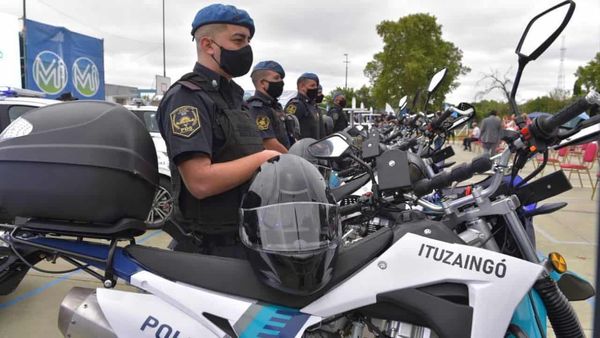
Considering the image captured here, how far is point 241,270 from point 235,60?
3.33 feet

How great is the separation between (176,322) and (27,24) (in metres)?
9.79

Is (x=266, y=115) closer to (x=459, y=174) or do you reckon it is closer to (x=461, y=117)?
(x=461, y=117)

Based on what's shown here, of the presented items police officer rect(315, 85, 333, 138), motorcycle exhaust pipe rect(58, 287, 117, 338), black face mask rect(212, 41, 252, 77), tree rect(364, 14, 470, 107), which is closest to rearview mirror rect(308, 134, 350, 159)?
black face mask rect(212, 41, 252, 77)

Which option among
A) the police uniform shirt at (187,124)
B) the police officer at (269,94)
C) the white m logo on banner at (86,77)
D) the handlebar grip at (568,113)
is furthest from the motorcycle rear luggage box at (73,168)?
the white m logo on banner at (86,77)

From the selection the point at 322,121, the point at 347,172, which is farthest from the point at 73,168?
the point at 322,121

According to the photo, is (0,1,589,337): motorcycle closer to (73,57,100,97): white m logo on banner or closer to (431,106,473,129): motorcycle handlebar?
(431,106,473,129): motorcycle handlebar

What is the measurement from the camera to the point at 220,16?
6.26 ft

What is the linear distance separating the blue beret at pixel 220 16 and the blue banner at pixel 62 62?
8.43m

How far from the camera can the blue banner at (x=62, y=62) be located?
29.4 ft

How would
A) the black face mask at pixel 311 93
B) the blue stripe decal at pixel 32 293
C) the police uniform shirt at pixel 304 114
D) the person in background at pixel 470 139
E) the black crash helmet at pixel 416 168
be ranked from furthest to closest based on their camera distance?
the black face mask at pixel 311 93
the police uniform shirt at pixel 304 114
the person in background at pixel 470 139
the blue stripe decal at pixel 32 293
the black crash helmet at pixel 416 168

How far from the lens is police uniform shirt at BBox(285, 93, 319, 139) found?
5.92 meters

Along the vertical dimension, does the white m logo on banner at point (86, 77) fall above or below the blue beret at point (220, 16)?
above

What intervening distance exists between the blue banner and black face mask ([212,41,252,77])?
8458mm

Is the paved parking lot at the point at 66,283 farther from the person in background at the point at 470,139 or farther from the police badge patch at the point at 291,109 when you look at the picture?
the police badge patch at the point at 291,109
